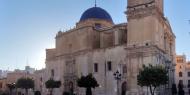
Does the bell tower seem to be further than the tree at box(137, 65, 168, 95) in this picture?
Yes

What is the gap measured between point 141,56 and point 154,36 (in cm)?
272

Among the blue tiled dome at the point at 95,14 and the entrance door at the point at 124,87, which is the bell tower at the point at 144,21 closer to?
the entrance door at the point at 124,87

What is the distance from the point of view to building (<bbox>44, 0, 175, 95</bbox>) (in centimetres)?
3903

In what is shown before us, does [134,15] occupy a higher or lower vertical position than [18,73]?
higher

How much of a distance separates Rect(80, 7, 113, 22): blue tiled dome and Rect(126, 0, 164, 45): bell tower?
1105cm

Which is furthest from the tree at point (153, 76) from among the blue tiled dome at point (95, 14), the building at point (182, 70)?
the building at point (182, 70)

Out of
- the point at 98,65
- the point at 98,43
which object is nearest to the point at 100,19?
the point at 98,43

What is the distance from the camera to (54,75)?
53.6m

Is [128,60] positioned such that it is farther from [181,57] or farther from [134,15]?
[181,57]

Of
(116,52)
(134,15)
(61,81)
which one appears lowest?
(61,81)

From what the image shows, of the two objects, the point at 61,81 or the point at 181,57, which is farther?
the point at 181,57

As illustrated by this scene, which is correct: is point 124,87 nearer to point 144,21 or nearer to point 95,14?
point 144,21

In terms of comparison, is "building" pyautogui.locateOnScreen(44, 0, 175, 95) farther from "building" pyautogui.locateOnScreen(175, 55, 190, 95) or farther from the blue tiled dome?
"building" pyautogui.locateOnScreen(175, 55, 190, 95)

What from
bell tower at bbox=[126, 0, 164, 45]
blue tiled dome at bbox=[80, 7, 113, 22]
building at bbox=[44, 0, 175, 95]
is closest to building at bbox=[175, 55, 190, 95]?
building at bbox=[44, 0, 175, 95]
